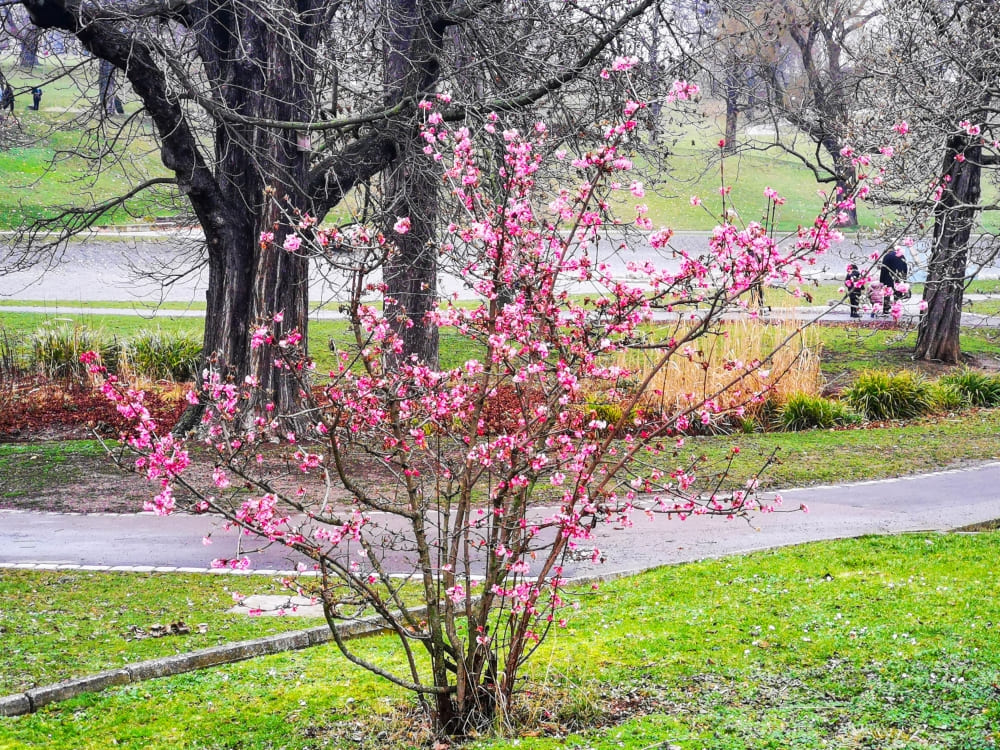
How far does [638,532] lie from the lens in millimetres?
10109

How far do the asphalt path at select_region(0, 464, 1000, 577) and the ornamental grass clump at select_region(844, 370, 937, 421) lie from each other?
450cm

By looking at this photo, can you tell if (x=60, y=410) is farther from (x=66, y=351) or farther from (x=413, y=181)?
(x=413, y=181)

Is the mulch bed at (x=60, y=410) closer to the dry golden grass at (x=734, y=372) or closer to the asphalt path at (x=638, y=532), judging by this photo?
the asphalt path at (x=638, y=532)

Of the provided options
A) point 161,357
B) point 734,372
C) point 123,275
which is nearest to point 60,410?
point 161,357

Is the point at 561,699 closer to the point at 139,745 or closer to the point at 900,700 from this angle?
the point at 900,700

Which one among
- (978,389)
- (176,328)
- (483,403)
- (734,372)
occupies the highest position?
(176,328)

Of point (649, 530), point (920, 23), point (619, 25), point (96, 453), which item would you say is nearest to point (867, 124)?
point (920, 23)

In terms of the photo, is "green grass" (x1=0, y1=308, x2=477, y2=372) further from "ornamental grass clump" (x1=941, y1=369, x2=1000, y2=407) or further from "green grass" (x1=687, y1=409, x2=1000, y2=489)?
"ornamental grass clump" (x1=941, y1=369, x2=1000, y2=407)

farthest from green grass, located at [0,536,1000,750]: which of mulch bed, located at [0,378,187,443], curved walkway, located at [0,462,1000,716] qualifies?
mulch bed, located at [0,378,187,443]

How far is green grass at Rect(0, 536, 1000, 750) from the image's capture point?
506cm

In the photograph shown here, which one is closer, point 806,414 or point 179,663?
point 179,663

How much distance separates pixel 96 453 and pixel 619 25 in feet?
26.2

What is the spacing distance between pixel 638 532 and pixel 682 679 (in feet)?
14.1

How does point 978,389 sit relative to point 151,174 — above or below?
below
